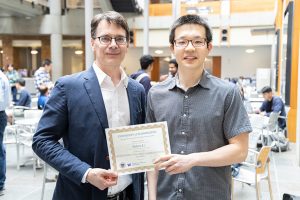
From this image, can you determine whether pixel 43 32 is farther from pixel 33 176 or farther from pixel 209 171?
pixel 209 171

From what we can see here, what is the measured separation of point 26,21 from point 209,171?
1872 centimetres

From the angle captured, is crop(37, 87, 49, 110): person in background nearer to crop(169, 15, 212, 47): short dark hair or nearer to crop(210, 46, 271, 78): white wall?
crop(169, 15, 212, 47): short dark hair

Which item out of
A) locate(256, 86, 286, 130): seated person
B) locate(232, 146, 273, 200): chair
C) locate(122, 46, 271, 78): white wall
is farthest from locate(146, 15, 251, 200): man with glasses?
locate(122, 46, 271, 78): white wall

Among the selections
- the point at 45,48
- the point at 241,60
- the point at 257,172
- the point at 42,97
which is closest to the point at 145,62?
the point at 42,97

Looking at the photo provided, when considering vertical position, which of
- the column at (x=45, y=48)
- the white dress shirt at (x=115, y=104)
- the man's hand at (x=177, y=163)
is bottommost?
the man's hand at (x=177, y=163)

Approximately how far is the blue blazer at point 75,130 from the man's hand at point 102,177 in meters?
0.08

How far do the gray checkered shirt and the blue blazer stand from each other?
30cm

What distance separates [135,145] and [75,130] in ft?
1.02

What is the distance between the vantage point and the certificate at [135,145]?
155cm

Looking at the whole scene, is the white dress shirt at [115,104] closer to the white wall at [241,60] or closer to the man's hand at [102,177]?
the man's hand at [102,177]

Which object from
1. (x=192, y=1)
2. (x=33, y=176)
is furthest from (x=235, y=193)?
(x=192, y=1)

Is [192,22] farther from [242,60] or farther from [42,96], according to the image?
[242,60]

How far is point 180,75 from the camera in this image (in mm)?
1680

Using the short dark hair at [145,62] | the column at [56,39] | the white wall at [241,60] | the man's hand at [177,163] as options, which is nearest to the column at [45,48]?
the column at [56,39]
